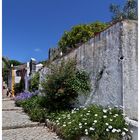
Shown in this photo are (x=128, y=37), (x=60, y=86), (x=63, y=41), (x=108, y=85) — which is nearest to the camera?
(x=128, y=37)

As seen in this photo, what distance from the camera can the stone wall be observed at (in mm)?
6082

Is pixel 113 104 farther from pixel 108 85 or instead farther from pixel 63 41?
pixel 63 41

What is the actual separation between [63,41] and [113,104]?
13.0 metres

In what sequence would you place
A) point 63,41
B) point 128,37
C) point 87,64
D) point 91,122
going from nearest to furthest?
1. point 91,122
2. point 128,37
3. point 87,64
4. point 63,41

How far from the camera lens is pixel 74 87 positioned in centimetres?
809

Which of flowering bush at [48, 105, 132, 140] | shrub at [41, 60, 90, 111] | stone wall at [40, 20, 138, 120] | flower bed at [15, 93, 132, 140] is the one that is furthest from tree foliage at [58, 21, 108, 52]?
flowering bush at [48, 105, 132, 140]

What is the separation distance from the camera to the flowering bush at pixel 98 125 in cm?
540

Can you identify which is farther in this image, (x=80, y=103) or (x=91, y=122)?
(x=80, y=103)

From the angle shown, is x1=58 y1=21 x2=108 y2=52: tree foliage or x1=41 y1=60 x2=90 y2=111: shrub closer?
x1=41 y1=60 x2=90 y2=111: shrub

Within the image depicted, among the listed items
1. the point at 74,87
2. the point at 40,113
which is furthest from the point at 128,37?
the point at 40,113

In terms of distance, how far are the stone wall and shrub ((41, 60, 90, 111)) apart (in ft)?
1.43

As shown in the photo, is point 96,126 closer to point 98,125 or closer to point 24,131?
point 98,125

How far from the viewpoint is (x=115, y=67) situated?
6.39 metres

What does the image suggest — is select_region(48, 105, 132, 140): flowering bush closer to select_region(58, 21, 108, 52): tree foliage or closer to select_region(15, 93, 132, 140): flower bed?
select_region(15, 93, 132, 140): flower bed
